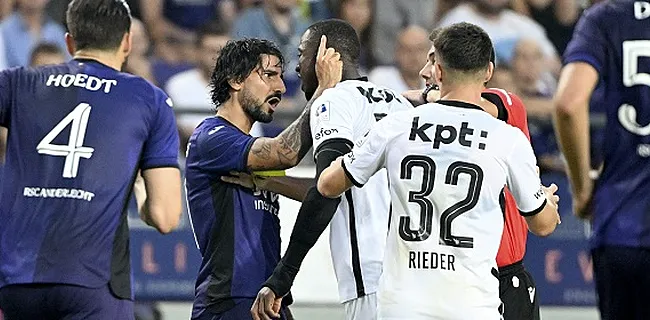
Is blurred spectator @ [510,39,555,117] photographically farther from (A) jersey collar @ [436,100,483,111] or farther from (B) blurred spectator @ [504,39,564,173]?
(A) jersey collar @ [436,100,483,111]

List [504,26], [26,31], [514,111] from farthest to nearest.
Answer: [504,26]
[26,31]
[514,111]

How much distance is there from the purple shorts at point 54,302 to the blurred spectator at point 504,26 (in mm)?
5934

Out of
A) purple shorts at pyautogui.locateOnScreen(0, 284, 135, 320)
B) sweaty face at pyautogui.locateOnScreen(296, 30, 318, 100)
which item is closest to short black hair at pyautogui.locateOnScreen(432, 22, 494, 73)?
sweaty face at pyautogui.locateOnScreen(296, 30, 318, 100)

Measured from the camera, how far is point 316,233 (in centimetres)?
A: 513

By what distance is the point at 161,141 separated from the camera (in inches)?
223

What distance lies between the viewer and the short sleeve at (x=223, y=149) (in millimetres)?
5473

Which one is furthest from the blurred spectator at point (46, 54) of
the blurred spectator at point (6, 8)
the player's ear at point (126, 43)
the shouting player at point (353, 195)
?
the shouting player at point (353, 195)

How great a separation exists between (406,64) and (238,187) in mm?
5103

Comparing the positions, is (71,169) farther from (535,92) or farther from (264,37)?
(535,92)

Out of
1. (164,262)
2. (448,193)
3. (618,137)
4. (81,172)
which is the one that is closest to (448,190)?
(448,193)

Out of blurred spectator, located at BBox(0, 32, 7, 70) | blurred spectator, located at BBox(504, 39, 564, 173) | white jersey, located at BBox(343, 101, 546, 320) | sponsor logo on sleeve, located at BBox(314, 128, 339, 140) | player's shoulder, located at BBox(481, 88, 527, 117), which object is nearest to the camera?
white jersey, located at BBox(343, 101, 546, 320)

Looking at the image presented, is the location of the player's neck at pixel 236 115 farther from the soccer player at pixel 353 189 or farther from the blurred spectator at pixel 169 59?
the blurred spectator at pixel 169 59

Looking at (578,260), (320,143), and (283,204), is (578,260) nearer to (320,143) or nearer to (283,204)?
(283,204)

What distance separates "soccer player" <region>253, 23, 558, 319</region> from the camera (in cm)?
463
